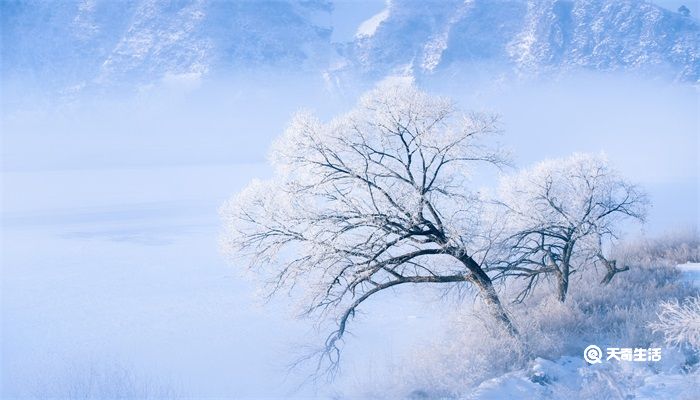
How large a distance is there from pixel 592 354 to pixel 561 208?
13.1ft

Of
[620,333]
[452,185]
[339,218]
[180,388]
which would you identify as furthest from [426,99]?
[180,388]

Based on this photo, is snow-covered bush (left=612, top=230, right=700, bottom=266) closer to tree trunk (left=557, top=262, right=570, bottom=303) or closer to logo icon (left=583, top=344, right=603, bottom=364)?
tree trunk (left=557, top=262, right=570, bottom=303)

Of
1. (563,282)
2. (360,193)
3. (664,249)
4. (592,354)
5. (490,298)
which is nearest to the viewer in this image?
A: (592,354)

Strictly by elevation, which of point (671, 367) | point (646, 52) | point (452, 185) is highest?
point (646, 52)

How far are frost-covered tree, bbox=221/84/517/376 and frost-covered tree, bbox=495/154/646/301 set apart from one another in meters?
2.96

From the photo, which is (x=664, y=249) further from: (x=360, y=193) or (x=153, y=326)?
(x=153, y=326)

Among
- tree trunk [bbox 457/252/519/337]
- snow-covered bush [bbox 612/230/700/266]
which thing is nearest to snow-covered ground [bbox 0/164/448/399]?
tree trunk [bbox 457/252/519/337]

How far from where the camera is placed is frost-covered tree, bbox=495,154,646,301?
573 inches

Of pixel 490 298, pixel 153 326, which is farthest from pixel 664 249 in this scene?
pixel 153 326

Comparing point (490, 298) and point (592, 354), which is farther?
point (490, 298)

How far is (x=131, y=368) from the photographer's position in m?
14.9

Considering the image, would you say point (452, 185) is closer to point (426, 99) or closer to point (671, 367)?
point (426, 99)

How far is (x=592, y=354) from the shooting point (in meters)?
11.7

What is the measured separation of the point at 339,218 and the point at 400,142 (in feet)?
5.79
